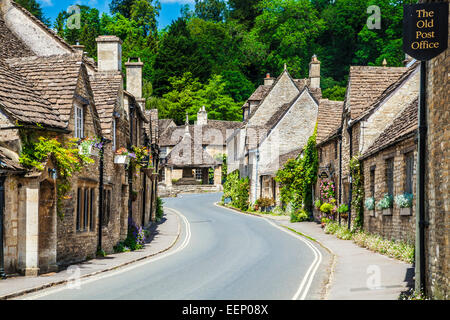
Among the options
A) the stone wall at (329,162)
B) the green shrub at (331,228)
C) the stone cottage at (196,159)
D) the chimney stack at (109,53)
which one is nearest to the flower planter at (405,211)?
the green shrub at (331,228)

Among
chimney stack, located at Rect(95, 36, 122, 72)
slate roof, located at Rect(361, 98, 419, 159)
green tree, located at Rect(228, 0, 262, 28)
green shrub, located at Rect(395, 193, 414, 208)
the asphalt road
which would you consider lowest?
the asphalt road

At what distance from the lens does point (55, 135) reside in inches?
647

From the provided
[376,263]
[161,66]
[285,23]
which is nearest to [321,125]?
[376,263]

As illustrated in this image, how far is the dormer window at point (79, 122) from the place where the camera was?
59.9 feet

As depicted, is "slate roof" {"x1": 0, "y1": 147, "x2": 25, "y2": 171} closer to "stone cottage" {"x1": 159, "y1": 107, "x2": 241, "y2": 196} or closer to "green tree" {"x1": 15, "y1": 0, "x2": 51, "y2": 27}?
"stone cottage" {"x1": 159, "y1": 107, "x2": 241, "y2": 196}

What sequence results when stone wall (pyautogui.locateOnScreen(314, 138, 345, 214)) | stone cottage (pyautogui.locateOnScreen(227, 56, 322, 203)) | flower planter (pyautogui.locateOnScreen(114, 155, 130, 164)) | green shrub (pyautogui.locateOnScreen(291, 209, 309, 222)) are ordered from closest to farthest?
flower planter (pyautogui.locateOnScreen(114, 155, 130, 164))
stone wall (pyautogui.locateOnScreen(314, 138, 345, 214))
green shrub (pyautogui.locateOnScreen(291, 209, 309, 222))
stone cottage (pyautogui.locateOnScreen(227, 56, 322, 203))

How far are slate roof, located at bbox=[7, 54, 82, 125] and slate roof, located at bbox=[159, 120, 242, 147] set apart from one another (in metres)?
61.6

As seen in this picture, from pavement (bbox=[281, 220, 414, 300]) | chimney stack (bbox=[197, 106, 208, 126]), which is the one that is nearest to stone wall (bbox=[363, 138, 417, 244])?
pavement (bbox=[281, 220, 414, 300])

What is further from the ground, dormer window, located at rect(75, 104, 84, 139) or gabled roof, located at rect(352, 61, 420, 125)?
gabled roof, located at rect(352, 61, 420, 125)

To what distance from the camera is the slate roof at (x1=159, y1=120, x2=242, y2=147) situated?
8254cm

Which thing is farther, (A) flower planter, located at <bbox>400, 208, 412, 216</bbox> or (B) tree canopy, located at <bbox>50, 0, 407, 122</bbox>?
(B) tree canopy, located at <bbox>50, 0, 407, 122</bbox>

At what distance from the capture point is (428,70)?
11523 millimetres

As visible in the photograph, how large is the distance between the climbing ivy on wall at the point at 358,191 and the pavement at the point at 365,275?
287 centimetres

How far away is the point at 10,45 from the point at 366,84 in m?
16.4
